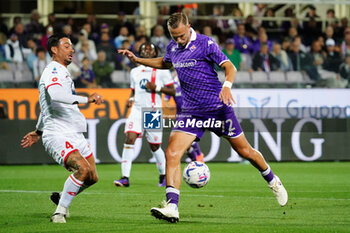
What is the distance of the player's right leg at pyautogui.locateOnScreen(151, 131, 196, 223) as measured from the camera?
7.63 metres

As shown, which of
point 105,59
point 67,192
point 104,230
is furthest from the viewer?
point 105,59

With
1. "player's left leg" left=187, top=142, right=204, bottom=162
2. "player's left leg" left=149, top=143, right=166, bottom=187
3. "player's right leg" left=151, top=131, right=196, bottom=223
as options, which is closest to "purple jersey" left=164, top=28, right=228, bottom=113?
"player's right leg" left=151, top=131, right=196, bottom=223

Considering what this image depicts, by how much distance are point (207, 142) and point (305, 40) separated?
6038 mm

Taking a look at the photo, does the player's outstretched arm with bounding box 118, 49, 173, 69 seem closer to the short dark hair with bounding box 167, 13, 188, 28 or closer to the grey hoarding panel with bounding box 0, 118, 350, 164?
the short dark hair with bounding box 167, 13, 188, 28

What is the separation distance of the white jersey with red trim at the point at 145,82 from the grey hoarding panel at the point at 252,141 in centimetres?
440

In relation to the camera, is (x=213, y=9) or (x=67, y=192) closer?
(x=67, y=192)

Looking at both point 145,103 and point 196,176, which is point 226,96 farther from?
point 145,103

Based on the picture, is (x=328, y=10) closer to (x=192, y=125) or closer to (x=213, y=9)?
(x=213, y=9)

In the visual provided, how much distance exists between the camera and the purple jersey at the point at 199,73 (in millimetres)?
8219

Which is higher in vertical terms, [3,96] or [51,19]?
[51,19]

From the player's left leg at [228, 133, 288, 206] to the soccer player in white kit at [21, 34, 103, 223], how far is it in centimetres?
176

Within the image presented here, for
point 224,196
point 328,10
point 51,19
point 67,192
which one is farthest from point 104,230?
point 328,10

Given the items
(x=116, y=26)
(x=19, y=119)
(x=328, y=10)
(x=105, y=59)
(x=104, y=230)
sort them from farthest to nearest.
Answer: (x=328, y=10), (x=116, y=26), (x=105, y=59), (x=19, y=119), (x=104, y=230)

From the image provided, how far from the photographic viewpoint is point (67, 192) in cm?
803
